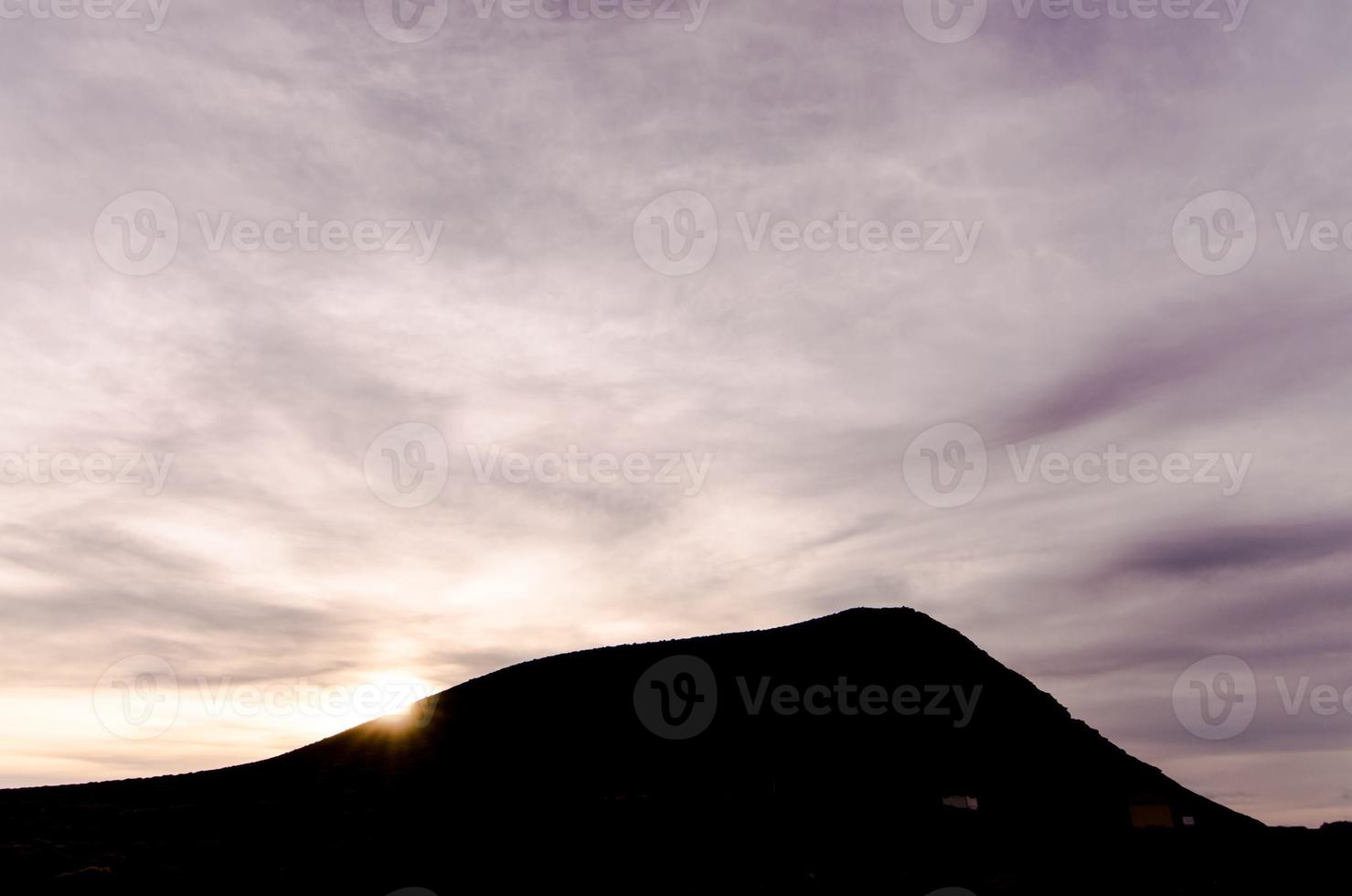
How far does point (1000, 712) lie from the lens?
4691 cm

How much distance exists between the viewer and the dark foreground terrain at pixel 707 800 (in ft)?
101

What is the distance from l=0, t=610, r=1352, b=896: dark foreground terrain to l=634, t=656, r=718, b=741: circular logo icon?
0.59ft

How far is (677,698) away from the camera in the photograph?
166ft

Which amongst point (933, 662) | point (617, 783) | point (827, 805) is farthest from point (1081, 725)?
point (617, 783)

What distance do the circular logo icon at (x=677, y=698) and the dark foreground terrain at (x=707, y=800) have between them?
0.59 feet

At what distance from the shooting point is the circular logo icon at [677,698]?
156ft

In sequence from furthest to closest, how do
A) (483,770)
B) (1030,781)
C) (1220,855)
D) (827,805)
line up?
Answer: (483,770) < (1030,781) < (827,805) < (1220,855)

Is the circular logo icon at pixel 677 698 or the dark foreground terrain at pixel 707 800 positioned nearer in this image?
the dark foreground terrain at pixel 707 800

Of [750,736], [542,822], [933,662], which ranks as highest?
[933,662]

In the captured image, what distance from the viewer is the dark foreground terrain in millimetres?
30844

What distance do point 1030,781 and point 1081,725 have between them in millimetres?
7780

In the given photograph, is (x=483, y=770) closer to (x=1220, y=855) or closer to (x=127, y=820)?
(x=127, y=820)

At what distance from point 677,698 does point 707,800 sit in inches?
466

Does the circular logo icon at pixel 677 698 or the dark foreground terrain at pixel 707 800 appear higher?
the circular logo icon at pixel 677 698
